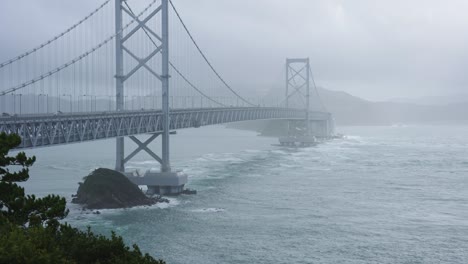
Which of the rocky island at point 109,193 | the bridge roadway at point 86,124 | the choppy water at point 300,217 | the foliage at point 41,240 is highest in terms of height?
the bridge roadway at point 86,124

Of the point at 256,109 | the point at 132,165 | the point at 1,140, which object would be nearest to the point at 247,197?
the point at 132,165

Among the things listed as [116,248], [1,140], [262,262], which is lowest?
[262,262]

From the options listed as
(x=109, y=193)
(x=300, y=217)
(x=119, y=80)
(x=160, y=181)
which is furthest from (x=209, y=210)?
(x=119, y=80)

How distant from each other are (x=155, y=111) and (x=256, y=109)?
41.4 m

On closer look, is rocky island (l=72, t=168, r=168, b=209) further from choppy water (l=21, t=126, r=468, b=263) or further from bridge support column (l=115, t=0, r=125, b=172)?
bridge support column (l=115, t=0, r=125, b=172)

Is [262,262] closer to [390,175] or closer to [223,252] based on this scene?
[223,252]

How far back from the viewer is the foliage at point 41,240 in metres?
11.5

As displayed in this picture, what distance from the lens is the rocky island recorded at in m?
41.8

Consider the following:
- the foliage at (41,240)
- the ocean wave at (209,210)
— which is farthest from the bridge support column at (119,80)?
the foliage at (41,240)

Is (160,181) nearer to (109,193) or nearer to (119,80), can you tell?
(109,193)

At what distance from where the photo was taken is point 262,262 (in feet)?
92.5

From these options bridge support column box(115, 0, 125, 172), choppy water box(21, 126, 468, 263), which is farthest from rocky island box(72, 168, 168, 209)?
bridge support column box(115, 0, 125, 172)

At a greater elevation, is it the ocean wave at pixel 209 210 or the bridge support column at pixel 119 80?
the bridge support column at pixel 119 80

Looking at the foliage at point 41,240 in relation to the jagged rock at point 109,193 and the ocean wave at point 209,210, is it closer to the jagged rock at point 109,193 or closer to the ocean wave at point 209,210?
the ocean wave at point 209,210
